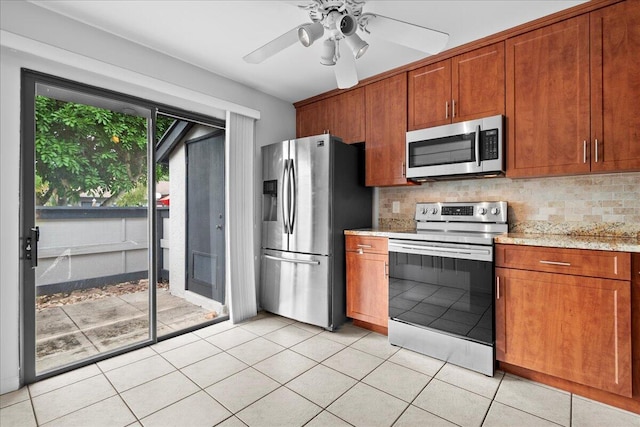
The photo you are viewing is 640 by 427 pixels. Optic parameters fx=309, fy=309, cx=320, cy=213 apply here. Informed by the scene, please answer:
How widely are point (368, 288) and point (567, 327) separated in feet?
4.82

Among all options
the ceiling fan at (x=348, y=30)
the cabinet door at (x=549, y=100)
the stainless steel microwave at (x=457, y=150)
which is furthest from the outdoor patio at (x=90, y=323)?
the cabinet door at (x=549, y=100)

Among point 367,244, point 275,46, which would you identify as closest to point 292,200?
point 367,244

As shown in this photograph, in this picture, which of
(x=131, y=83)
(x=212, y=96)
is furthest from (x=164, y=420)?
(x=212, y=96)

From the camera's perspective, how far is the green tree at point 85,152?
219 cm

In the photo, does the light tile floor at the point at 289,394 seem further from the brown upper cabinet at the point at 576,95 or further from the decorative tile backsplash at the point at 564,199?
the brown upper cabinet at the point at 576,95

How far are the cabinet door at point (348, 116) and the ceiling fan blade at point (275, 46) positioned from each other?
59.8 inches

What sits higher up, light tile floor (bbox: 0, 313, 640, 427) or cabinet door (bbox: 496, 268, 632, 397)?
cabinet door (bbox: 496, 268, 632, 397)

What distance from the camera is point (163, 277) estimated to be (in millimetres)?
3707

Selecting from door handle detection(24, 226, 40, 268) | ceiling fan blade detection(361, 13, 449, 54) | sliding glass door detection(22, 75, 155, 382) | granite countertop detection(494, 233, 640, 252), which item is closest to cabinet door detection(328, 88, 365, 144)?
Result: ceiling fan blade detection(361, 13, 449, 54)

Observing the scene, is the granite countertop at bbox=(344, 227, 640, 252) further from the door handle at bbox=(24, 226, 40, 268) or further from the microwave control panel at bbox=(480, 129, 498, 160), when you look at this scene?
the door handle at bbox=(24, 226, 40, 268)

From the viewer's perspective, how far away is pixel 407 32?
173 cm

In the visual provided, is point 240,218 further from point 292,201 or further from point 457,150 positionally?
point 457,150

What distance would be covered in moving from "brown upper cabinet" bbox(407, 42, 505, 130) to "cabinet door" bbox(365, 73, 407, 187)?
0.36 ft

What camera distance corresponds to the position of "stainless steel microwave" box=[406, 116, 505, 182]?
241 centimetres
